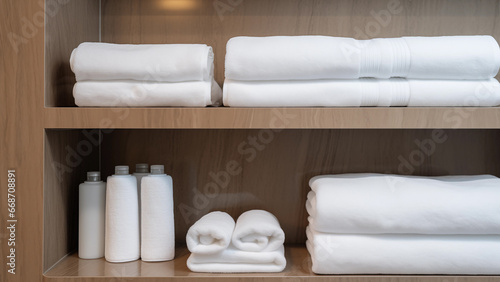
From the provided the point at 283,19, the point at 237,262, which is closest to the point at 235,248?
the point at 237,262

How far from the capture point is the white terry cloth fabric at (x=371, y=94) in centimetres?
79

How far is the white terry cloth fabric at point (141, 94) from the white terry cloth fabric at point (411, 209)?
28cm

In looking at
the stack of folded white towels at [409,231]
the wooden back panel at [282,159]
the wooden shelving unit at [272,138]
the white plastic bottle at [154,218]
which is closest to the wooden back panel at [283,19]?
the wooden shelving unit at [272,138]

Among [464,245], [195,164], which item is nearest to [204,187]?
[195,164]

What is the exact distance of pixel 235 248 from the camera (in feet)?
2.63

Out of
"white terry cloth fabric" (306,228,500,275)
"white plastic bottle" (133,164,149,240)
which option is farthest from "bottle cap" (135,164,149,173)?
"white terry cloth fabric" (306,228,500,275)

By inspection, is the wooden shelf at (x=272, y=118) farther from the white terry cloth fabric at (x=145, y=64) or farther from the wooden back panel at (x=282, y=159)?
the wooden back panel at (x=282, y=159)

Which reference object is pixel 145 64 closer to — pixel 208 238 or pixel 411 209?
pixel 208 238

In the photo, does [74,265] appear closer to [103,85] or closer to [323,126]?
[103,85]

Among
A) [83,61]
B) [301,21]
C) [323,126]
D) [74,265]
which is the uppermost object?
[301,21]

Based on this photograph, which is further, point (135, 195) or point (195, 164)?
point (195, 164)

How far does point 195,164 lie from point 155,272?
0.29 metres

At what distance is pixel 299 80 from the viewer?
806 millimetres

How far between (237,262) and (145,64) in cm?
39
